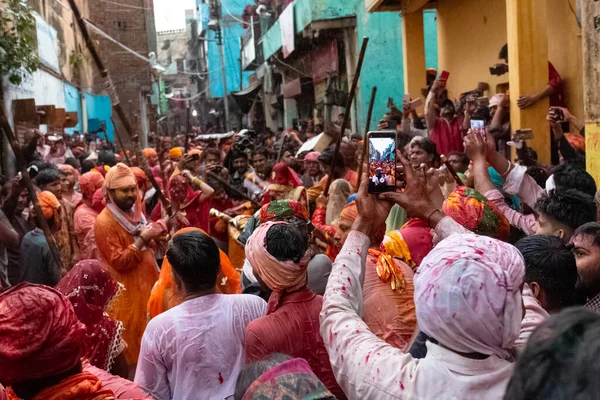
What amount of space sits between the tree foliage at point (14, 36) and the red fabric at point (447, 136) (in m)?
8.02

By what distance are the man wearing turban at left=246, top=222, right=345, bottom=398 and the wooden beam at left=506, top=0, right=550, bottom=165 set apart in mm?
5360

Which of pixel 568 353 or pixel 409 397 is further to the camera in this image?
pixel 409 397

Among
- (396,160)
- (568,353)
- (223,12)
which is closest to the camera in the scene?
(568,353)

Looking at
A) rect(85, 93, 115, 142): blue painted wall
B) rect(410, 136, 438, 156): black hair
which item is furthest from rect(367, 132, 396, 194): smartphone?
rect(85, 93, 115, 142): blue painted wall

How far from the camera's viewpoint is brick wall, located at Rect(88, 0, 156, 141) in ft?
127

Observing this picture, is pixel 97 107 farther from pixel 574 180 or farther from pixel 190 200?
pixel 574 180

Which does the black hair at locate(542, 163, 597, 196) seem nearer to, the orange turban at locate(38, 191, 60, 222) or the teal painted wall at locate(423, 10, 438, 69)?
the orange turban at locate(38, 191, 60, 222)

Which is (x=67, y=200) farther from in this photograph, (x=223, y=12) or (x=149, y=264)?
(x=223, y=12)

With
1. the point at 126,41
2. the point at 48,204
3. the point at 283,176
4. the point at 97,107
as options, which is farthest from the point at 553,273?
the point at 126,41

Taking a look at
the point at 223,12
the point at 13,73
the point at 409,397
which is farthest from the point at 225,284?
the point at 223,12

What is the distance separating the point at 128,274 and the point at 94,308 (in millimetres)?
1886

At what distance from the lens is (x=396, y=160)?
287 cm

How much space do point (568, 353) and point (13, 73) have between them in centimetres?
1394

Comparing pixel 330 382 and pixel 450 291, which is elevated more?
pixel 450 291
